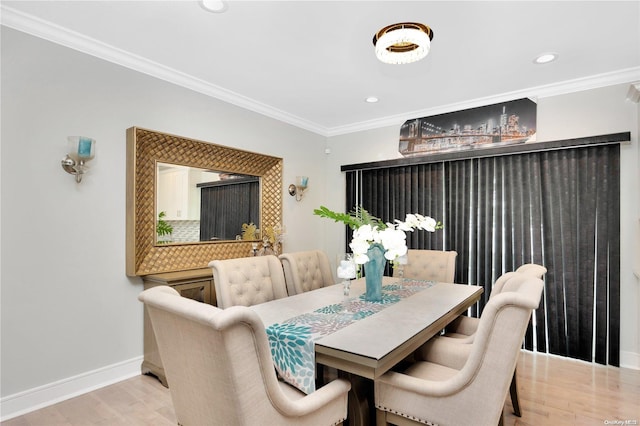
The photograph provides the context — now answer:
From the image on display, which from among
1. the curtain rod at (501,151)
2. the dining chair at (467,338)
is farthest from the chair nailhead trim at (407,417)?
the curtain rod at (501,151)

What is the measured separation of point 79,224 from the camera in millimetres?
2537

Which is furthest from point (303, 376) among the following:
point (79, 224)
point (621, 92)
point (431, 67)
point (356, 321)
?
point (621, 92)

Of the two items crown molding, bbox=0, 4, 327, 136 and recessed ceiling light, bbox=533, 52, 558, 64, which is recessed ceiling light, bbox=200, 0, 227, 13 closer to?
crown molding, bbox=0, 4, 327, 136

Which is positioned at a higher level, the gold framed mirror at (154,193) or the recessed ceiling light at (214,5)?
the recessed ceiling light at (214,5)

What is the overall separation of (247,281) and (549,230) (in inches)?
115

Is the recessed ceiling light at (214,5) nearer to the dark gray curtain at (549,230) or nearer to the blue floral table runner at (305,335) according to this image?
the blue floral table runner at (305,335)

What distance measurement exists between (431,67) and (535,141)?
4.52ft

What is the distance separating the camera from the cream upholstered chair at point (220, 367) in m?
1.03

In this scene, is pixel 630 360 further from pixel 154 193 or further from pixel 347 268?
pixel 154 193

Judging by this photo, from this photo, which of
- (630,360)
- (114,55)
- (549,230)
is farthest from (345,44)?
(630,360)

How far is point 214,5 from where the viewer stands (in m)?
2.13

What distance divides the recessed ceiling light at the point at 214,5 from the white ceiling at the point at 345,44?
0.05 meters

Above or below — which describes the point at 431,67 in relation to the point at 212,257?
above

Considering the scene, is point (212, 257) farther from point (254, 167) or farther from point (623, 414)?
point (623, 414)
